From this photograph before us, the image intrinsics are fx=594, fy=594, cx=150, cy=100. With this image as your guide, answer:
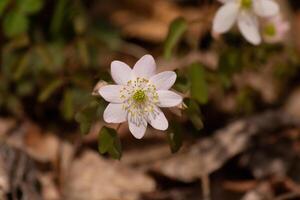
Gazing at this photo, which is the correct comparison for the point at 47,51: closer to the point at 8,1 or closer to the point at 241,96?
the point at 8,1

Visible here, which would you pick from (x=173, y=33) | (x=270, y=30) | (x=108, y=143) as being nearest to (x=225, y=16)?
(x=173, y=33)

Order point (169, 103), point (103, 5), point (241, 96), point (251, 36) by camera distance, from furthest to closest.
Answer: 1. point (103, 5)
2. point (241, 96)
3. point (251, 36)
4. point (169, 103)

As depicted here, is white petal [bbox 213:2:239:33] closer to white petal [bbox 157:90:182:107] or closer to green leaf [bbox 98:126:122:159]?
white petal [bbox 157:90:182:107]

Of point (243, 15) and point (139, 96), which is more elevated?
point (243, 15)

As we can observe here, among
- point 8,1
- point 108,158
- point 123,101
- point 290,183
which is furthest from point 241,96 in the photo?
point 8,1

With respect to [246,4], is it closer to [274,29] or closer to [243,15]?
[243,15]

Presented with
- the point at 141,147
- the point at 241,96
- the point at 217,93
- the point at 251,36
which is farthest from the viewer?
the point at 217,93

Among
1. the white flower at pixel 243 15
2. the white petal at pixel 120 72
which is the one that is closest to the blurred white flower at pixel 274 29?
the white flower at pixel 243 15
